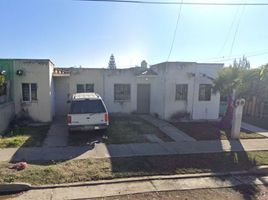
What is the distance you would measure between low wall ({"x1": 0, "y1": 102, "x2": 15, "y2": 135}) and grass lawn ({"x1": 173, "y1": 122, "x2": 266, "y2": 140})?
881 centimetres

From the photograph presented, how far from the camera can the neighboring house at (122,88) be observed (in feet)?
45.4

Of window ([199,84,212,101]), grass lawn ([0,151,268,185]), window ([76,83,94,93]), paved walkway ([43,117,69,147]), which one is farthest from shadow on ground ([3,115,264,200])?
window ([76,83,94,93])

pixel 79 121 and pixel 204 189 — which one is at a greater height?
pixel 79 121

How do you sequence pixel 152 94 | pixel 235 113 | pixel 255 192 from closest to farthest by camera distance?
1. pixel 255 192
2. pixel 235 113
3. pixel 152 94

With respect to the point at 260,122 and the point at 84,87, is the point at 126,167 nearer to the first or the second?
the point at 84,87

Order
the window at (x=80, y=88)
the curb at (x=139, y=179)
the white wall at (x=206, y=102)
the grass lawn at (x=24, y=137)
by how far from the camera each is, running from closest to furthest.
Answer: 1. the curb at (x=139, y=179)
2. the grass lawn at (x=24, y=137)
3. the white wall at (x=206, y=102)
4. the window at (x=80, y=88)

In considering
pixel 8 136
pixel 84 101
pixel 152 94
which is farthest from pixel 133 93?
pixel 8 136

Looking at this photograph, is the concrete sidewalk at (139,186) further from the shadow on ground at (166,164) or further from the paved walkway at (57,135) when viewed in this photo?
the paved walkway at (57,135)

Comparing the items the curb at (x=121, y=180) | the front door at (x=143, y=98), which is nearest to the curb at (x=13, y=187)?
the curb at (x=121, y=180)

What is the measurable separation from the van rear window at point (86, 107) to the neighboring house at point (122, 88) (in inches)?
178

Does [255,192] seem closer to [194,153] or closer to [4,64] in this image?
[194,153]

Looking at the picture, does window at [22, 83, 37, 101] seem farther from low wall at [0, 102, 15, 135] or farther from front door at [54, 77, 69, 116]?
front door at [54, 77, 69, 116]

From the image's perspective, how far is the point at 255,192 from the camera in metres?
5.96

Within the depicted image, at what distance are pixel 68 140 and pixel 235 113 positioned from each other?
7.49 metres
